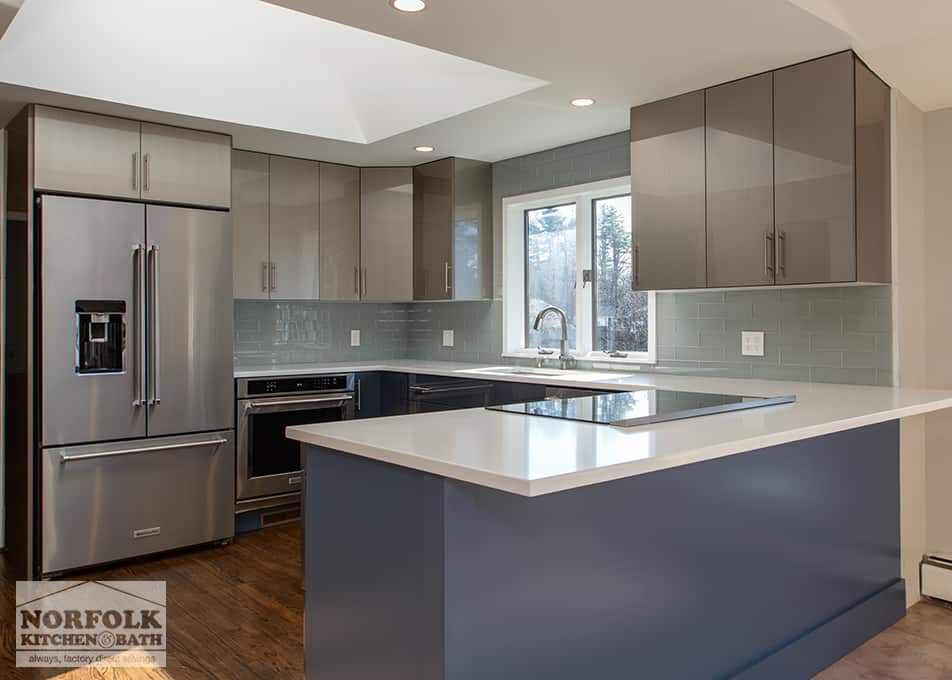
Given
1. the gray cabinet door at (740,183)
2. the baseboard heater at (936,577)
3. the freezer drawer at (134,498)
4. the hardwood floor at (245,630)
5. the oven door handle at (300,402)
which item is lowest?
the hardwood floor at (245,630)

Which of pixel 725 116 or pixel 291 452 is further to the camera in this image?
pixel 291 452

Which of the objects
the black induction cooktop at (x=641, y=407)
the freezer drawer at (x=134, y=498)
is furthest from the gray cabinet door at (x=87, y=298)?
the black induction cooktop at (x=641, y=407)

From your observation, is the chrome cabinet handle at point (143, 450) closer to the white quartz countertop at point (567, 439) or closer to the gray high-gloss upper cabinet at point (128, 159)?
the gray high-gloss upper cabinet at point (128, 159)

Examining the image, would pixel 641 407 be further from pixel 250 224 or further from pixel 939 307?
pixel 250 224

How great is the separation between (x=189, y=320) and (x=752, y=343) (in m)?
2.73

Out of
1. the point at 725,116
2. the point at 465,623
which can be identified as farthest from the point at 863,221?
the point at 465,623

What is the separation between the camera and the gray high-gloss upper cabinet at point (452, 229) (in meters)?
4.46

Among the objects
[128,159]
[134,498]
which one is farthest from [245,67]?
[134,498]

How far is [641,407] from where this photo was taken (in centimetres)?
219

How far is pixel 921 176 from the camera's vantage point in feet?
10.0

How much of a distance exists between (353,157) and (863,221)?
286 cm

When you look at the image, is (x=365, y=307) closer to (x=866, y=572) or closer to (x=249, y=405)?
(x=249, y=405)

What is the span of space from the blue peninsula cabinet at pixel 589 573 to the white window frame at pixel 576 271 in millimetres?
1455

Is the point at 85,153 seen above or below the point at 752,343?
above
